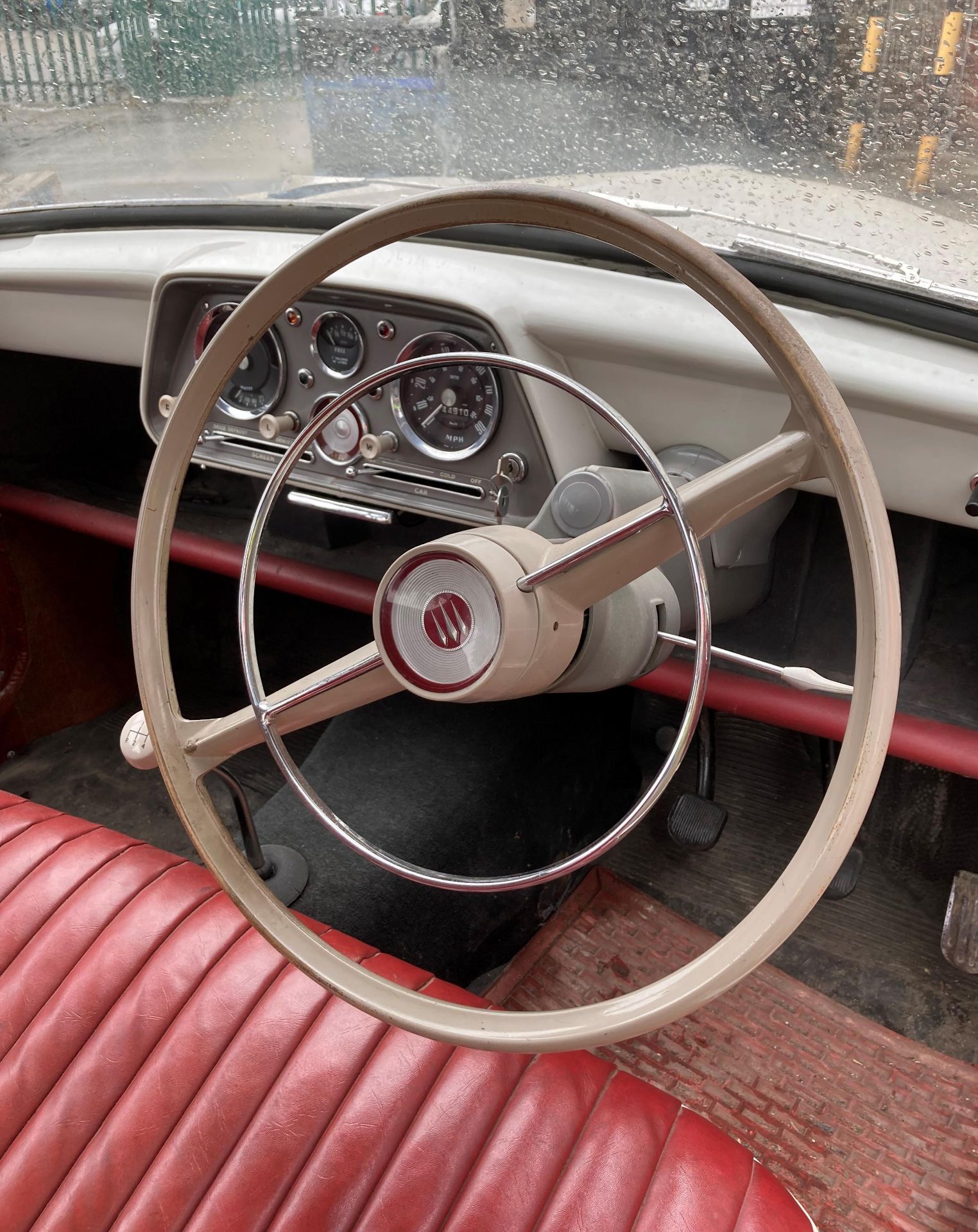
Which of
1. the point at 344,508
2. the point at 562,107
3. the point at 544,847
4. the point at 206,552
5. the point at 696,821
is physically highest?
the point at 562,107

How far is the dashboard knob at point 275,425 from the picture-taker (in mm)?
1503

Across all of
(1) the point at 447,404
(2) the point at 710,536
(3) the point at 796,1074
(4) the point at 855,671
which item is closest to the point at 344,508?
(1) the point at 447,404

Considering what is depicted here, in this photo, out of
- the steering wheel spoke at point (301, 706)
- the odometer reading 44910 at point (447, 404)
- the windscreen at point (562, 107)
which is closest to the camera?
the steering wheel spoke at point (301, 706)

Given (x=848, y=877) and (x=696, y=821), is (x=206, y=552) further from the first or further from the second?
(x=848, y=877)

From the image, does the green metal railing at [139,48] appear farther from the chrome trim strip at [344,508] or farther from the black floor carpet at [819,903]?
the black floor carpet at [819,903]

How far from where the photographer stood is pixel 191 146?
1.56 m

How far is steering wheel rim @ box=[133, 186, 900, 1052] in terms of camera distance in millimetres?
659

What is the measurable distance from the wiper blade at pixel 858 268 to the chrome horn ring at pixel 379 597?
17.3 inches

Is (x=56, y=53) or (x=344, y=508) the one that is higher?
(x=56, y=53)

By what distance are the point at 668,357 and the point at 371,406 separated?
0.47 metres

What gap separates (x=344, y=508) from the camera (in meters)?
1.57

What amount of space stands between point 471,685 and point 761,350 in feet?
1.05

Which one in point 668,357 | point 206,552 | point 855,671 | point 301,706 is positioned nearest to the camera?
point 855,671

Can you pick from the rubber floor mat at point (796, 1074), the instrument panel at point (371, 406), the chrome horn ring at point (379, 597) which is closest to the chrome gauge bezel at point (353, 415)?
the instrument panel at point (371, 406)
